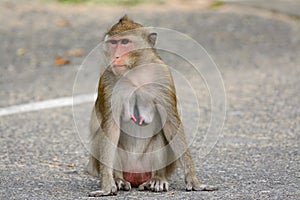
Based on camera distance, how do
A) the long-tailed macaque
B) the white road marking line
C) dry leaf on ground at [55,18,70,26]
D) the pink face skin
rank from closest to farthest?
1. the pink face skin
2. the long-tailed macaque
3. the white road marking line
4. dry leaf on ground at [55,18,70,26]

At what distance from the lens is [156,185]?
17.0 feet

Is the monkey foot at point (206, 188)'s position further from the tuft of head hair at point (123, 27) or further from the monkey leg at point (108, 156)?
the tuft of head hair at point (123, 27)

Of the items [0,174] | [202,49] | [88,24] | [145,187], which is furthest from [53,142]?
[88,24]

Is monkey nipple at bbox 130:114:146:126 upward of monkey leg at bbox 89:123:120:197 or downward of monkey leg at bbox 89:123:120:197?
upward

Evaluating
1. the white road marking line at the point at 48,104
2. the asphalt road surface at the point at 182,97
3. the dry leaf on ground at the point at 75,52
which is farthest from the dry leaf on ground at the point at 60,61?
the white road marking line at the point at 48,104

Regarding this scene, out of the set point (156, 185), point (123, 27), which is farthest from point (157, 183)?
point (123, 27)

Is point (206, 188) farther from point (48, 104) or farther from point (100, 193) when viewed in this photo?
point (48, 104)

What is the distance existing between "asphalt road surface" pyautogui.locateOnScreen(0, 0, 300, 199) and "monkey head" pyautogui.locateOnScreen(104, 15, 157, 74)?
0.83 meters

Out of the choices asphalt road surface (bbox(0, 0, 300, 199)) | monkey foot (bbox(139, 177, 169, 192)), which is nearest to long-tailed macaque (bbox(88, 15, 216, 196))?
monkey foot (bbox(139, 177, 169, 192))

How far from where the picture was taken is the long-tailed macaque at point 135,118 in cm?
506

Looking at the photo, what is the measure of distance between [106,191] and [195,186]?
57cm

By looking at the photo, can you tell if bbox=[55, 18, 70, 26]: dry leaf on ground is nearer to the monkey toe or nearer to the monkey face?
the monkey face

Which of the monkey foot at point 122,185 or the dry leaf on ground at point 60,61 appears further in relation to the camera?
the dry leaf on ground at point 60,61

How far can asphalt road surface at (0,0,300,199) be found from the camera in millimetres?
5457
